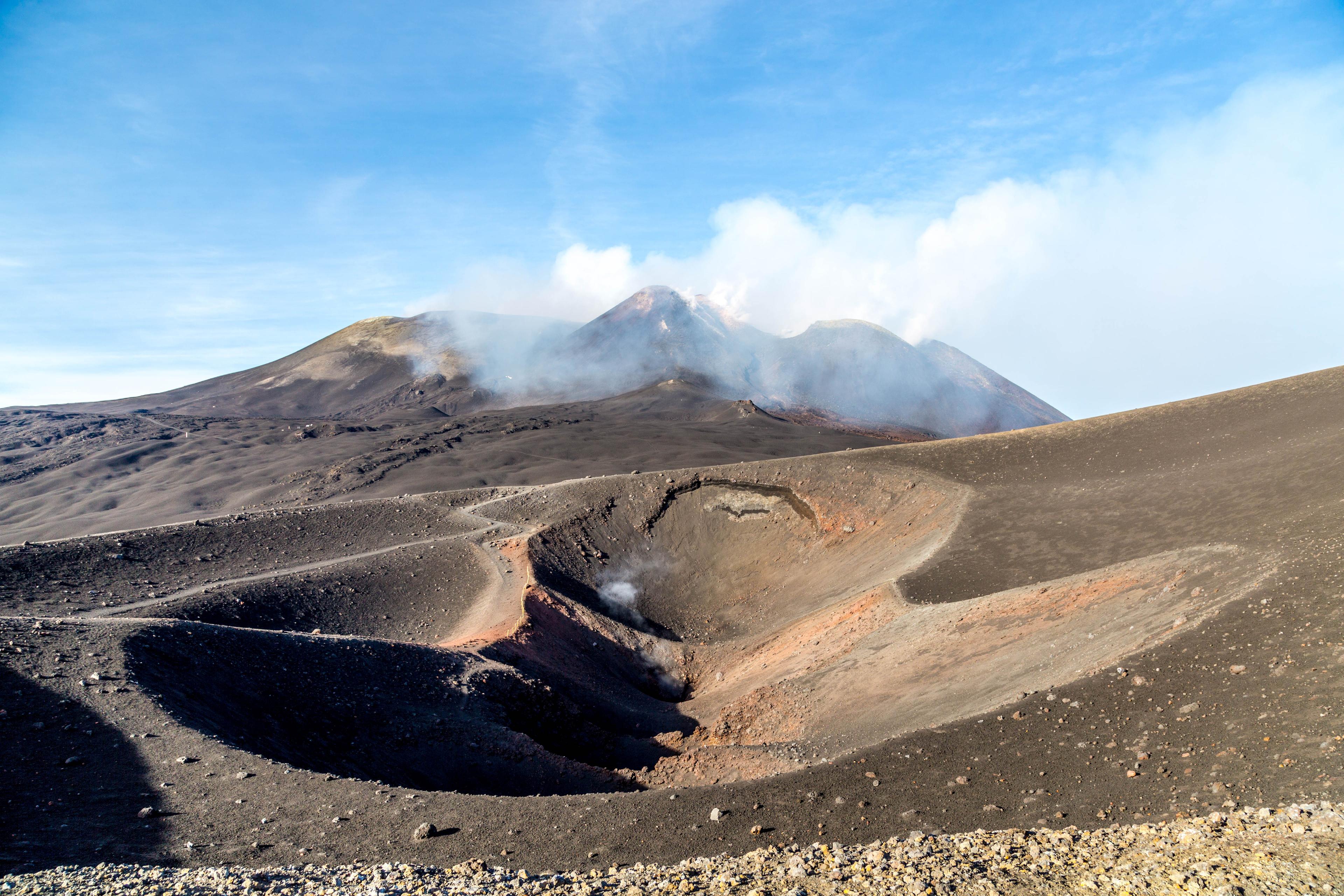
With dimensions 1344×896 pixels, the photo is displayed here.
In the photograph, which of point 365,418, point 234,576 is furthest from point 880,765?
point 365,418

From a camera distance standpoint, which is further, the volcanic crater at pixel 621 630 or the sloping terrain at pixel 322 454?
the sloping terrain at pixel 322 454

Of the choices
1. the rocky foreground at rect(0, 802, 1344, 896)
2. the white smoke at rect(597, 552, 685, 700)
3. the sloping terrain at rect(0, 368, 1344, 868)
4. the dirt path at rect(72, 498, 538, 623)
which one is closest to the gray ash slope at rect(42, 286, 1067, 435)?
the dirt path at rect(72, 498, 538, 623)

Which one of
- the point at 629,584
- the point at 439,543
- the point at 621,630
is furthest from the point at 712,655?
the point at 439,543

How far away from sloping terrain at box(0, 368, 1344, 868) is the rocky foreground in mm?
677

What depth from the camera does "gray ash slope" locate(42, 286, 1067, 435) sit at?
97.1 metres

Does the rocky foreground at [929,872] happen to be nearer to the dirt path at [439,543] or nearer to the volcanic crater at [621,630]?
the volcanic crater at [621,630]

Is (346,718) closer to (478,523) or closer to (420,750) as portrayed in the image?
(420,750)

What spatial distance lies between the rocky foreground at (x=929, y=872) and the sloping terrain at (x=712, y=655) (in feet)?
2.22

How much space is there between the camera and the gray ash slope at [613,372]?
318 ft

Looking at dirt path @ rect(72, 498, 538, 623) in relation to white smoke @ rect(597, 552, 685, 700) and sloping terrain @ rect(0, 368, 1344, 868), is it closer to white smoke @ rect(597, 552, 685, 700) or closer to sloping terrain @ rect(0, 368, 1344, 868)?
sloping terrain @ rect(0, 368, 1344, 868)

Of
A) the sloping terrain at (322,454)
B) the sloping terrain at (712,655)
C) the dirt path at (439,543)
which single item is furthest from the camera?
the sloping terrain at (322,454)

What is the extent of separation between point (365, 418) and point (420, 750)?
84.1 metres

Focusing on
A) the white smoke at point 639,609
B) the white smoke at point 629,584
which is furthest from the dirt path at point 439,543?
the white smoke at point 639,609

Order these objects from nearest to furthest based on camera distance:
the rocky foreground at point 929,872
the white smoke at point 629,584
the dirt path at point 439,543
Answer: the rocky foreground at point 929,872
the dirt path at point 439,543
the white smoke at point 629,584
